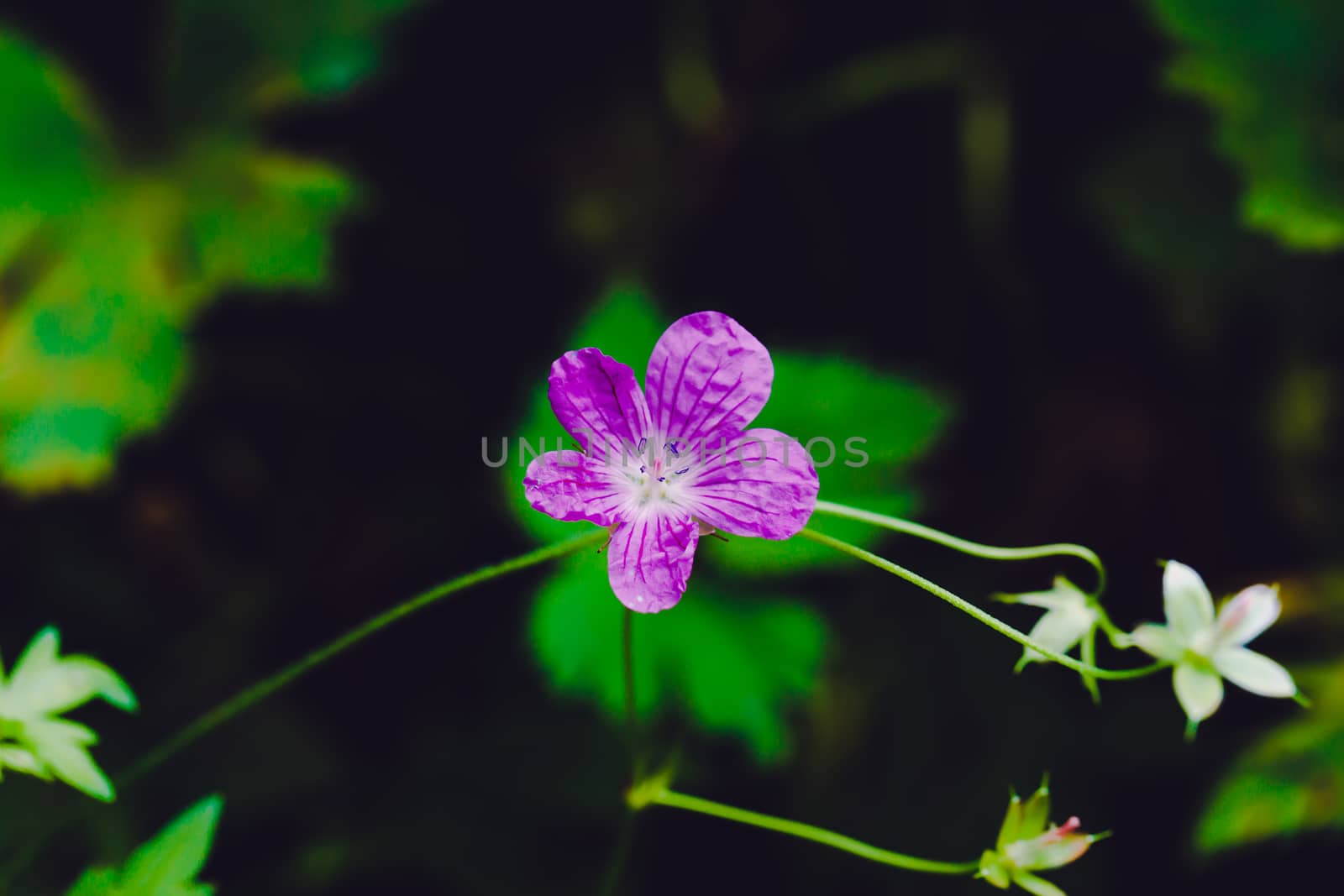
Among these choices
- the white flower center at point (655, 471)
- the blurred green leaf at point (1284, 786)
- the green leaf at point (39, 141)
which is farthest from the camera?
the green leaf at point (39, 141)

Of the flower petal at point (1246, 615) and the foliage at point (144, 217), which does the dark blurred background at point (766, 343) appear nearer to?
the foliage at point (144, 217)

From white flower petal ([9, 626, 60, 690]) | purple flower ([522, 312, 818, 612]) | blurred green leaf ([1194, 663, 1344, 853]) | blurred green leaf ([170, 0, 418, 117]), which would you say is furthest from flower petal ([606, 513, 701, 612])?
blurred green leaf ([170, 0, 418, 117])

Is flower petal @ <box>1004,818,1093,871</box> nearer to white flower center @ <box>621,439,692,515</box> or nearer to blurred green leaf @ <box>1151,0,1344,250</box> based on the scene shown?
white flower center @ <box>621,439,692,515</box>

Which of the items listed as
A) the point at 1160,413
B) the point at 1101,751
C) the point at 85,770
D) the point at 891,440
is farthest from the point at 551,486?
the point at 1160,413

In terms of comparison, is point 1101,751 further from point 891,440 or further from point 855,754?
point 891,440

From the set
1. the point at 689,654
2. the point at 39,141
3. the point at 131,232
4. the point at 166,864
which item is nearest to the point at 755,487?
the point at 166,864

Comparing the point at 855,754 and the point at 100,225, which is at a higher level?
the point at 100,225

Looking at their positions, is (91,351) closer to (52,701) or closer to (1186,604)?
(52,701)

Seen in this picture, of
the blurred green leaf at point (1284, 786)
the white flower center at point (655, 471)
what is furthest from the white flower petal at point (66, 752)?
the blurred green leaf at point (1284, 786)
